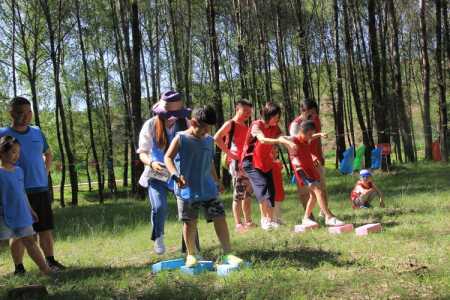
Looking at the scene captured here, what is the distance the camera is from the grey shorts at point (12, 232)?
16.8ft

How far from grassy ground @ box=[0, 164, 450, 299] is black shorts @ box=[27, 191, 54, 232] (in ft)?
1.73

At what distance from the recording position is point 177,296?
413cm

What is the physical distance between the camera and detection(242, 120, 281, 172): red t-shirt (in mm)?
6812

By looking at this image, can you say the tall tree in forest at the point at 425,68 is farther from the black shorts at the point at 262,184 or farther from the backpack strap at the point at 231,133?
the black shorts at the point at 262,184

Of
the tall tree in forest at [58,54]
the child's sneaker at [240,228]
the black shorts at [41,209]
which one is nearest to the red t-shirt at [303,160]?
the child's sneaker at [240,228]

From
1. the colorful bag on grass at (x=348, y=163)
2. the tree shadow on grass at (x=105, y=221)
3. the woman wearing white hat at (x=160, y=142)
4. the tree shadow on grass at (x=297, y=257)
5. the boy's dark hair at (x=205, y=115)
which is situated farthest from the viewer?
the colorful bag on grass at (x=348, y=163)

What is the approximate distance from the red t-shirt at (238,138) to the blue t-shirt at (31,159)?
8.53 ft

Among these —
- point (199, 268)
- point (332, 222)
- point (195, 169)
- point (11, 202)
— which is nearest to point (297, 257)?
point (199, 268)

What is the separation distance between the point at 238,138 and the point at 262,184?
0.81m

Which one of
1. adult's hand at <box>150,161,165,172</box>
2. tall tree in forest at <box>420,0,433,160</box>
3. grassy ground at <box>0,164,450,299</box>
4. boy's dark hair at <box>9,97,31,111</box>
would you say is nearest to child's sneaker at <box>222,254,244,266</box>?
grassy ground at <box>0,164,450,299</box>

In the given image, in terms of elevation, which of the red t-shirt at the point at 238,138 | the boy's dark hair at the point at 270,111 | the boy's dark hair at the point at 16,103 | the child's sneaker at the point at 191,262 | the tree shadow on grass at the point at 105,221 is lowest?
the tree shadow on grass at the point at 105,221

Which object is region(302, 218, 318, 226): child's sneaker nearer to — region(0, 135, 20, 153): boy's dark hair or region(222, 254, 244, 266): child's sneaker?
region(222, 254, 244, 266): child's sneaker

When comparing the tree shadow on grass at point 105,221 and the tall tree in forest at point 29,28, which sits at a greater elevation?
the tall tree in forest at point 29,28

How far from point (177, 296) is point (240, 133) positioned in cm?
343
